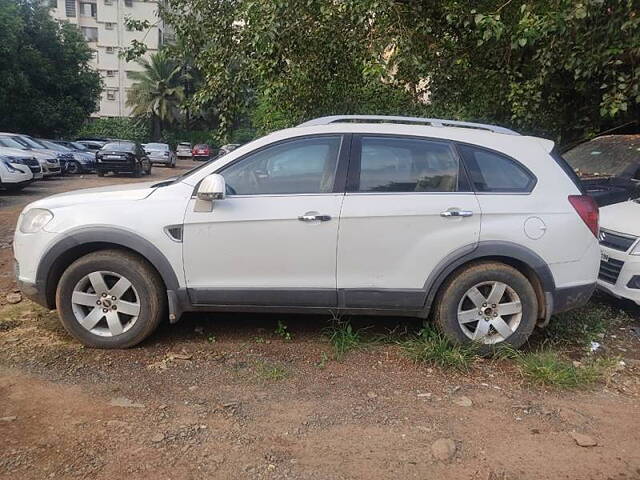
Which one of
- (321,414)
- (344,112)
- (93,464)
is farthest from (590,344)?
(344,112)

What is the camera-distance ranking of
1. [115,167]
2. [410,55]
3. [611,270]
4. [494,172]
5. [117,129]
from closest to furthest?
[494,172]
[611,270]
[410,55]
[115,167]
[117,129]

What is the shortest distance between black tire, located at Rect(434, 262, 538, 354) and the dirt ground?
0.25 m

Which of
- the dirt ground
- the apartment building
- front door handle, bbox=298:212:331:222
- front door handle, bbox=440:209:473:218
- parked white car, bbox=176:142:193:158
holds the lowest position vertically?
parked white car, bbox=176:142:193:158

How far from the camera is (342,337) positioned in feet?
14.4

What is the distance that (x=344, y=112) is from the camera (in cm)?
888

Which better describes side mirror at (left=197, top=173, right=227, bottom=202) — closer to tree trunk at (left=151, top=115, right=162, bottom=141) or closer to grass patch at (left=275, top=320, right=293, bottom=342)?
grass patch at (left=275, top=320, right=293, bottom=342)

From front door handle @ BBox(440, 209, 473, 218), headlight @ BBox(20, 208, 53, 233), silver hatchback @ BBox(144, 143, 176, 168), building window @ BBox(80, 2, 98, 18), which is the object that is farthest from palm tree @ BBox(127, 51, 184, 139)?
front door handle @ BBox(440, 209, 473, 218)

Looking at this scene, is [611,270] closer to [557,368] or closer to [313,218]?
[557,368]

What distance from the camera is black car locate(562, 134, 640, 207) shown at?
254 inches

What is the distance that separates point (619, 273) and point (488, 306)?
177cm

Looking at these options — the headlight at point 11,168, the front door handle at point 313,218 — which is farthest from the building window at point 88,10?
the front door handle at point 313,218

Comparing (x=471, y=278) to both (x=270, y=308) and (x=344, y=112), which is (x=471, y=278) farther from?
(x=344, y=112)

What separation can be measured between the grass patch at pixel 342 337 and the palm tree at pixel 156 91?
46.6 m

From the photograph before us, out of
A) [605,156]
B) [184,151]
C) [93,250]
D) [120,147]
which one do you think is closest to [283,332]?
[93,250]
